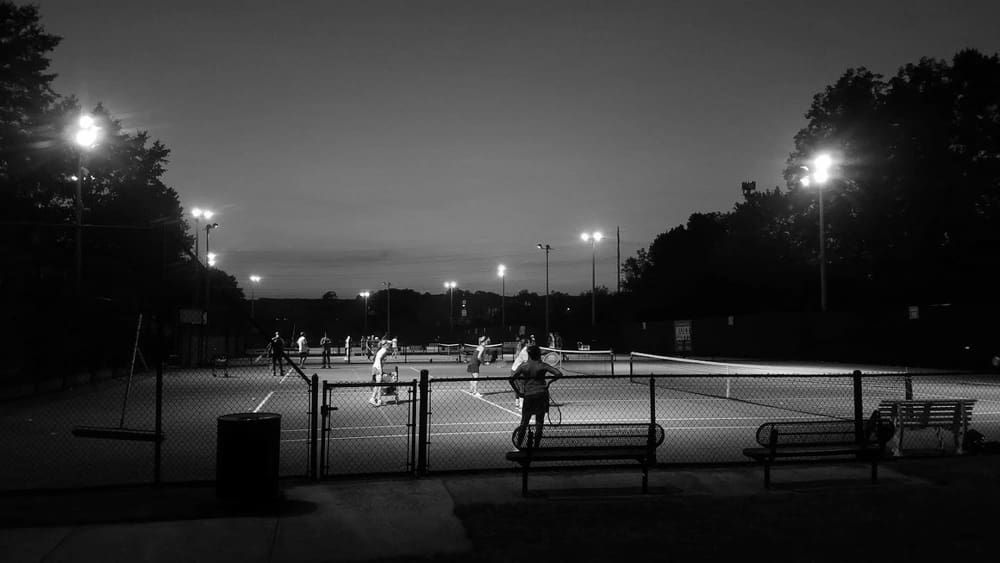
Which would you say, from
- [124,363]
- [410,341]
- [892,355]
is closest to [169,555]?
[124,363]

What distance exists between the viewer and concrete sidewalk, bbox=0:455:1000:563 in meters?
7.19

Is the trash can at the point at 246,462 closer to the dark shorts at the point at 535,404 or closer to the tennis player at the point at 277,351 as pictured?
the tennis player at the point at 277,351

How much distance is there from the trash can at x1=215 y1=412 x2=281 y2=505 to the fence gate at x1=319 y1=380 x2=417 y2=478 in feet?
3.91

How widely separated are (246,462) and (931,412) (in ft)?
33.8

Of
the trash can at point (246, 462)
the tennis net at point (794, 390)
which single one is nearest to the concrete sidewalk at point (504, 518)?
the trash can at point (246, 462)

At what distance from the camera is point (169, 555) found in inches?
274

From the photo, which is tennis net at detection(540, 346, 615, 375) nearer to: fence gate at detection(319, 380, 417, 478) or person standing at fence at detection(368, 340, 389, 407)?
person standing at fence at detection(368, 340, 389, 407)

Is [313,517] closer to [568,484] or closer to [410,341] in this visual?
[568,484]

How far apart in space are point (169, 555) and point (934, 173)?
55.5m

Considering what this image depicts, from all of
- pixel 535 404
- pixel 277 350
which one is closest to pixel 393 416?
pixel 535 404

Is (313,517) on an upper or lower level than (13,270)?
lower

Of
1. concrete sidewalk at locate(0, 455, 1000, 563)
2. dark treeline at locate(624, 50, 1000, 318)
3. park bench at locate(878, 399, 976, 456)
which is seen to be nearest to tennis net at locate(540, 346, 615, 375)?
dark treeline at locate(624, 50, 1000, 318)

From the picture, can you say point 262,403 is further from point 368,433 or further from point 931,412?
point 931,412

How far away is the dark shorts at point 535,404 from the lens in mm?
12234
